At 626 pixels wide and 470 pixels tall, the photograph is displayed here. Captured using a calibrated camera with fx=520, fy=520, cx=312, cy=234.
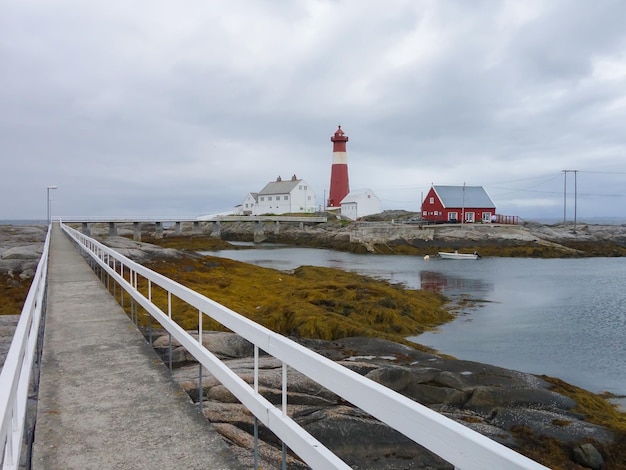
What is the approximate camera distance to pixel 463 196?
73.2 metres

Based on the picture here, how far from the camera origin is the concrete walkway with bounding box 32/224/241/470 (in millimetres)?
4008

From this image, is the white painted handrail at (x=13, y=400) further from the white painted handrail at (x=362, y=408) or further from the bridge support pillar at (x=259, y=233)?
the bridge support pillar at (x=259, y=233)

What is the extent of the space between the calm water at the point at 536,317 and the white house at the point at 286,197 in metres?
48.3

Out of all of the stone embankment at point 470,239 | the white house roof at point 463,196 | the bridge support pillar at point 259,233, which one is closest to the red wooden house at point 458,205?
the white house roof at point 463,196

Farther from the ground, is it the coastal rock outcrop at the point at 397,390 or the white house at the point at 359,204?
the white house at the point at 359,204

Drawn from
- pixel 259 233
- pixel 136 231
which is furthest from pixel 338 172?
pixel 136 231

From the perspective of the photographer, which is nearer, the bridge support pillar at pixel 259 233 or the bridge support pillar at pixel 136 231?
the bridge support pillar at pixel 136 231

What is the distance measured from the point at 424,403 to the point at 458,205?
66.3m

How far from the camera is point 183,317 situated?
14.1 m

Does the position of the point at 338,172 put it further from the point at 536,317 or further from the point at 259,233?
the point at 536,317


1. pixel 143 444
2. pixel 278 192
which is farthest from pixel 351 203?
pixel 143 444

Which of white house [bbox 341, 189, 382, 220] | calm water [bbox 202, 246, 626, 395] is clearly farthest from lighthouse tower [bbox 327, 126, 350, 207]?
calm water [bbox 202, 246, 626, 395]

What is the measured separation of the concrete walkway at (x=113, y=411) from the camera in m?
4.01

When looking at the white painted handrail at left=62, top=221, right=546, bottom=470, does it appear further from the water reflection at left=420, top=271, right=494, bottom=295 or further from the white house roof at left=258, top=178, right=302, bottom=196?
the white house roof at left=258, top=178, right=302, bottom=196
